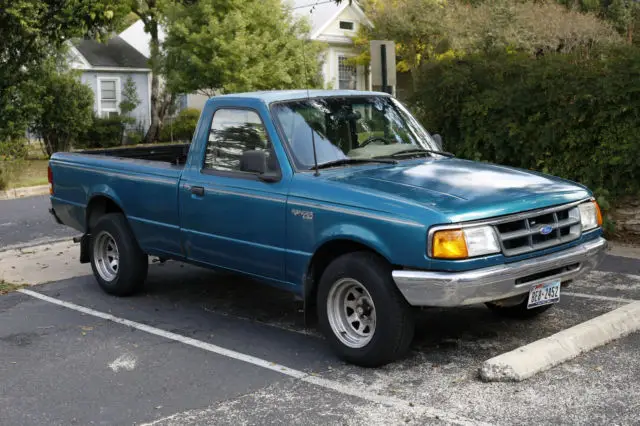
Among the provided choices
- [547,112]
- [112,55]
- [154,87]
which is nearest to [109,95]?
[112,55]

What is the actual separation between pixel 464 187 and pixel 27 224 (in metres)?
9.72

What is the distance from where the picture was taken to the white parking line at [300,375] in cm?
511

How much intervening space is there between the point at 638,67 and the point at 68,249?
293 inches

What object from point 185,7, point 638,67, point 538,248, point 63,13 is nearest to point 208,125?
point 538,248

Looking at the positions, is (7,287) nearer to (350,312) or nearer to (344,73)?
(350,312)

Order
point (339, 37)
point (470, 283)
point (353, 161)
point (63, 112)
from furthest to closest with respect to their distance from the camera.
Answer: point (339, 37)
point (63, 112)
point (353, 161)
point (470, 283)

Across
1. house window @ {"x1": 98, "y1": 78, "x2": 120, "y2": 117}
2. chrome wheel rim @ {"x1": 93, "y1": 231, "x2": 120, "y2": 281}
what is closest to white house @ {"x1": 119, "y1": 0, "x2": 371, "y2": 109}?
house window @ {"x1": 98, "y1": 78, "x2": 120, "y2": 117}

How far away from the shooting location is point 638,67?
10266 millimetres

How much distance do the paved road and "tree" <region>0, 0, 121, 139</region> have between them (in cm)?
426

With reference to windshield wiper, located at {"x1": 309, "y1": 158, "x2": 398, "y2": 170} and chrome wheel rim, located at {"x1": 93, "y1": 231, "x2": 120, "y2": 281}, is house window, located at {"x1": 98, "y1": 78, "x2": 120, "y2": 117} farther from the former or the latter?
windshield wiper, located at {"x1": 309, "y1": 158, "x2": 398, "y2": 170}

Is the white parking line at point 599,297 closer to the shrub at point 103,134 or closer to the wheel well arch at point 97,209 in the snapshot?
the wheel well arch at point 97,209

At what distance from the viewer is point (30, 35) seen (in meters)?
21.2

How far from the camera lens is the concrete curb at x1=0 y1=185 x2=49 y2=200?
18734 millimetres

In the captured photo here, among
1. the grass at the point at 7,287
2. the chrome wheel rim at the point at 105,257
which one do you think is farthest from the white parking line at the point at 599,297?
the grass at the point at 7,287
